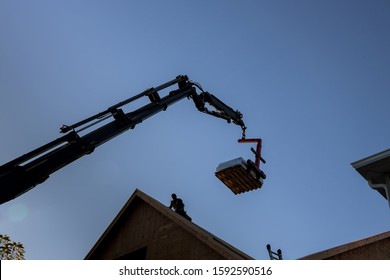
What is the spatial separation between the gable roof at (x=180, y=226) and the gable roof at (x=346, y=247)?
169 centimetres

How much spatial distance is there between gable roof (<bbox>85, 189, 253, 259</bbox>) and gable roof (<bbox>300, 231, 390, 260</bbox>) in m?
1.69

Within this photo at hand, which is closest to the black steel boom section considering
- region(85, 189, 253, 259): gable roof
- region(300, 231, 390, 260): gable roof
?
region(85, 189, 253, 259): gable roof

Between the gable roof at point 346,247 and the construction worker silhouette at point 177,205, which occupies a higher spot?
the construction worker silhouette at point 177,205

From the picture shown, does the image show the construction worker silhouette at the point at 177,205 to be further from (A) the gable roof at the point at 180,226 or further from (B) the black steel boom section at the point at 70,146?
(B) the black steel boom section at the point at 70,146

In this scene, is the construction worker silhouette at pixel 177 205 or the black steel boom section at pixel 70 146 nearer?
the black steel boom section at pixel 70 146

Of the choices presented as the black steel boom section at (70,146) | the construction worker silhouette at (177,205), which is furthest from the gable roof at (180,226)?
the black steel boom section at (70,146)

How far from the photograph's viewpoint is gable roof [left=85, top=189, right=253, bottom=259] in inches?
394

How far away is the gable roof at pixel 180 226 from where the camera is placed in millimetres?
10000

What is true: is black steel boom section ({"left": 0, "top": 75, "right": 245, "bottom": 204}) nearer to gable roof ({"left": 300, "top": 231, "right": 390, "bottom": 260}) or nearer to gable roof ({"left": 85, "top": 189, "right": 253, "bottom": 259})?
gable roof ({"left": 85, "top": 189, "right": 253, "bottom": 259})
